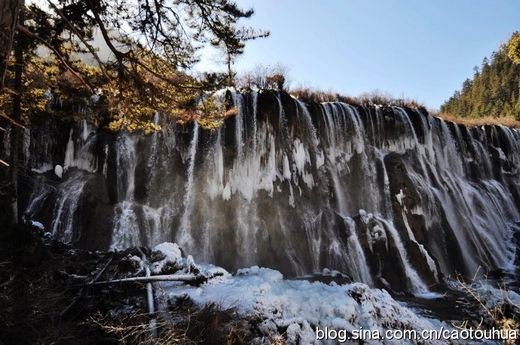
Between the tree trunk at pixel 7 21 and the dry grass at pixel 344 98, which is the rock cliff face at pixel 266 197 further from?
the tree trunk at pixel 7 21

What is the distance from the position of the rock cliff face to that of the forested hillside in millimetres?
50205

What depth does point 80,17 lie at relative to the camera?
580 cm

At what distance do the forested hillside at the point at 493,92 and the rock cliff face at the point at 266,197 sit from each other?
50.2 meters

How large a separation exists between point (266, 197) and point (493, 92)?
63.0 m

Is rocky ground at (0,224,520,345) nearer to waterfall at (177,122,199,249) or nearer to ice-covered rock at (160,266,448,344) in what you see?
ice-covered rock at (160,266,448,344)

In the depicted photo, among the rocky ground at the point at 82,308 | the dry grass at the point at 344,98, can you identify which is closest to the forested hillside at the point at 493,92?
the dry grass at the point at 344,98

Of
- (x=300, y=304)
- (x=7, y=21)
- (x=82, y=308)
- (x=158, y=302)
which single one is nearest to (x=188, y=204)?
(x=158, y=302)

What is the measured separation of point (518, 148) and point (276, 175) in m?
16.3

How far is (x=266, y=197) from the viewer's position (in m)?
12.9

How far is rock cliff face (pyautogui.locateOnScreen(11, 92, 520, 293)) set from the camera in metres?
11.5

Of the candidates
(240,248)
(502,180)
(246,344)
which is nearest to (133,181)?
(240,248)

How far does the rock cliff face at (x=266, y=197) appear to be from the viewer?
37.8ft

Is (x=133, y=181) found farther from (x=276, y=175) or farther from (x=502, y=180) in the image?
(x=502, y=180)

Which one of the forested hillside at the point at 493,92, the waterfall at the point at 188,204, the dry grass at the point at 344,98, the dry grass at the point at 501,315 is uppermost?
the forested hillside at the point at 493,92
